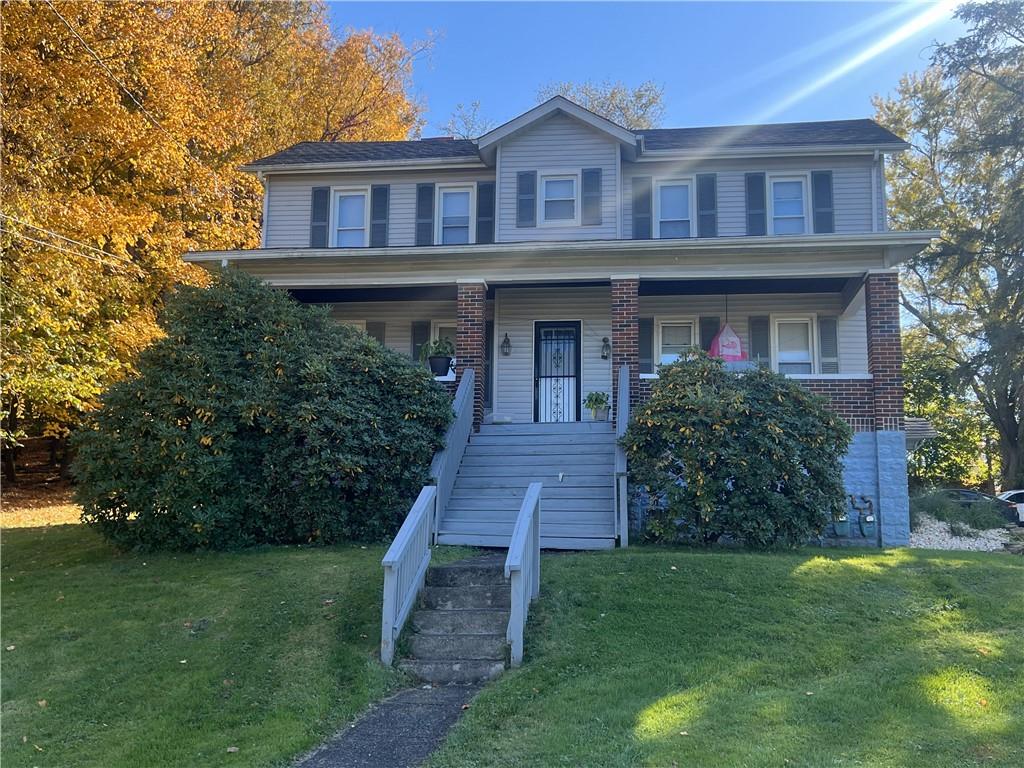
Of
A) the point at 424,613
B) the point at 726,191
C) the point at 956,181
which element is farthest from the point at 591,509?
the point at 956,181

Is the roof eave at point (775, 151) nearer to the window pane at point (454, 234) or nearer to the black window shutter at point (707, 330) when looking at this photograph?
the black window shutter at point (707, 330)

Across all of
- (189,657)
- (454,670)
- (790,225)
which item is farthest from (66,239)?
(790,225)

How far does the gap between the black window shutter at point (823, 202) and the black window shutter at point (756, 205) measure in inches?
35.8

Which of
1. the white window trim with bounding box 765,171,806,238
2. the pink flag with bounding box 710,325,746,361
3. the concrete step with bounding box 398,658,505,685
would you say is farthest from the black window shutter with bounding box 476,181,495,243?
the concrete step with bounding box 398,658,505,685

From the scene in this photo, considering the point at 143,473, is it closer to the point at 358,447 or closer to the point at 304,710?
the point at 358,447

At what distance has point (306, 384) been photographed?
9.70 metres

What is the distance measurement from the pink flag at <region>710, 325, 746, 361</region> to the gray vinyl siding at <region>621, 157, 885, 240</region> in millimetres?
1918

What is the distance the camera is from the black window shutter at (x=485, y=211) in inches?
600

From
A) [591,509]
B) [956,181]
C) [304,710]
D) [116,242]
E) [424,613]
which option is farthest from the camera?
[956,181]

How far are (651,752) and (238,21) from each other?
84.1 ft

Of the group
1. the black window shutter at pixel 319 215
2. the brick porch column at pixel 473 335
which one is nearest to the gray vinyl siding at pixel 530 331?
the brick porch column at pixel 473 335

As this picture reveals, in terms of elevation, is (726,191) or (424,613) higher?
(726,191)

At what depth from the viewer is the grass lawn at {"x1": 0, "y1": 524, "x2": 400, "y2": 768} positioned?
5148 millimetres

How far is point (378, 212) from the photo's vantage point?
616 inches
